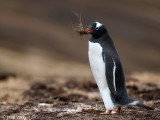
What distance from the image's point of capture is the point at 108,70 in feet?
30.0

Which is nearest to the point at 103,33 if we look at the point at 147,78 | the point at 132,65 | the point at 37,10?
the point at 147,78

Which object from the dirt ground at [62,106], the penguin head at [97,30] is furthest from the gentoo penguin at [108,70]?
the dirt ground at [62,106]

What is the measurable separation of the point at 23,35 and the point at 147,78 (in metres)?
39.3

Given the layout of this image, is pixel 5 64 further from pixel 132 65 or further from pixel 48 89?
pixel 48 89

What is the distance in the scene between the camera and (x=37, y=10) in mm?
66750

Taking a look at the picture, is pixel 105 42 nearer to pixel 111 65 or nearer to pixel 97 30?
pixel 97 30

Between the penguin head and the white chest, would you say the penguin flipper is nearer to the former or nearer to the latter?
the white chest

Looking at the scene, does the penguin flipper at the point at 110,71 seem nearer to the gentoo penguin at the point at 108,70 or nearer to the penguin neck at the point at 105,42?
the gentoo penguin at the point at 108,70

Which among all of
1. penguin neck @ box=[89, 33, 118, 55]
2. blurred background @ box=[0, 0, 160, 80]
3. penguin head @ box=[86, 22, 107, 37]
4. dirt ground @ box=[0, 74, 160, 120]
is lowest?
dirt ground @ box=[0, 74, 160, 120]

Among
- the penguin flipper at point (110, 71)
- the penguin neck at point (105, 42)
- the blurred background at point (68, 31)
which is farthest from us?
the blurred background at point (68, 31)

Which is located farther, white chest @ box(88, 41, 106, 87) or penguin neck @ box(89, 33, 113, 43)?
penguin neck @ box(89, 33, 113, 43)

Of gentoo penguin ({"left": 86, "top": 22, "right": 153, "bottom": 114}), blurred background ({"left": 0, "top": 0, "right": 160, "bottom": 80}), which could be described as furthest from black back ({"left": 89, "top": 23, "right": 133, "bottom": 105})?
blurred background ({"left": 0, "top": 0, "right": 160, "bottom": 80})

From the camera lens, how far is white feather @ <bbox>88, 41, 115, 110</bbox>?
9.20 m

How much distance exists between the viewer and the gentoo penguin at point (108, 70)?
9.16 metres
